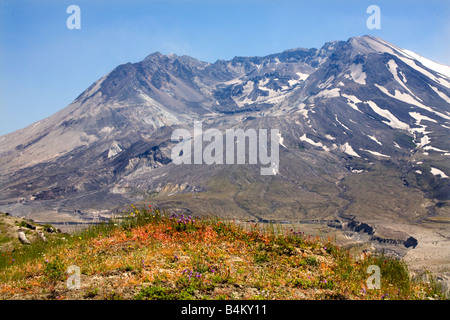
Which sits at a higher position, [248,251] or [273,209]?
[248,251]

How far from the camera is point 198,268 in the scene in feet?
27.3

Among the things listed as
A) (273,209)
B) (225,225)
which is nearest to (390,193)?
(273,209)

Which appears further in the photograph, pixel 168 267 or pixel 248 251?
pixel 248 251

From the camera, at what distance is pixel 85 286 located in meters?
7.58

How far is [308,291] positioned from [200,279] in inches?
97.1

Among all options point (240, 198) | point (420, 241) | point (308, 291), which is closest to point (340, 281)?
point (308, 291)

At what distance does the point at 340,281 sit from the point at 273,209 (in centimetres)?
16737

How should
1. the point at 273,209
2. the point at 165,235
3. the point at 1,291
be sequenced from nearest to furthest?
the point at 1,291 → the point at 165,235 → the point at 273,209

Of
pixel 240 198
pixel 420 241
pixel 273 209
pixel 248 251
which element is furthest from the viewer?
pixel 240 198

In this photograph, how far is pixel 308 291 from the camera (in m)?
7.56

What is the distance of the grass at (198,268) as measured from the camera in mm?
7367

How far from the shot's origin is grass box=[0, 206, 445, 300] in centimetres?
737
